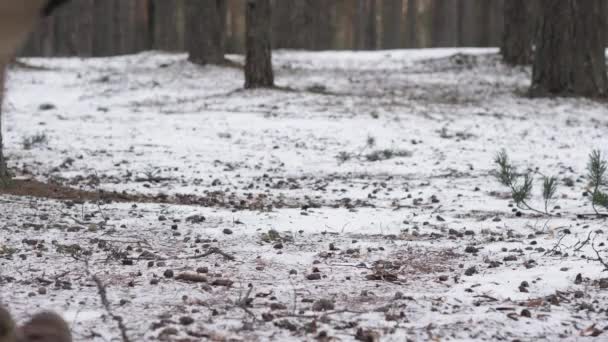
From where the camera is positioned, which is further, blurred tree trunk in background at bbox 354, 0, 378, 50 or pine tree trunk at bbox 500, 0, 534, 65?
blurred tree trunk in background at bbox 354, 0, 378, 50

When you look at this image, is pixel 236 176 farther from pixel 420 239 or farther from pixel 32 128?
pixel 32 128

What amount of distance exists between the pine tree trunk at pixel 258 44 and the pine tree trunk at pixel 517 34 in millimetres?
7273

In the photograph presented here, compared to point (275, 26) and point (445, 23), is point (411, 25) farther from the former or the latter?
point (275, 26)

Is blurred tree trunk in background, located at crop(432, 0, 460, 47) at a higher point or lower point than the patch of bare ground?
higher

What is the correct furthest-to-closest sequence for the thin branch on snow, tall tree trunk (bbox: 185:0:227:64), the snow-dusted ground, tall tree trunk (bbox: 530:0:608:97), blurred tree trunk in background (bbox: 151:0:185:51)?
blurred tree trunk in background (bbox: 151:0:185:51)
tall tree trunk (bbox: 185:0:227:64)
tall tree trunk (bbox: 530:0:608:97)
the snow-dusted ground
the thin branch on snow

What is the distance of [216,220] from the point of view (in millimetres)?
5938

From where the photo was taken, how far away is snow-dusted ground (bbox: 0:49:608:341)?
3.52m

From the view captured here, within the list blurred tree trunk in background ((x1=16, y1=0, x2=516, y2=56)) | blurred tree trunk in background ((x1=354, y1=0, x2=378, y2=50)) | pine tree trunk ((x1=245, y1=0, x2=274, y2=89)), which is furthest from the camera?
blurred tree trunk in background ((x1=354, y1=0, x2=378, y2=50))

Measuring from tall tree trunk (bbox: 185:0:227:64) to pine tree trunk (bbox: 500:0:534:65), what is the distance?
7.33 m

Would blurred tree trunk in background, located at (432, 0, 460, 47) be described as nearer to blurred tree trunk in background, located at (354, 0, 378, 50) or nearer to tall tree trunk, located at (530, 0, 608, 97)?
blurred tree trunk in background, located at (354, 0, 378, 50)

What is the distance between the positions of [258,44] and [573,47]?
19.3 feet

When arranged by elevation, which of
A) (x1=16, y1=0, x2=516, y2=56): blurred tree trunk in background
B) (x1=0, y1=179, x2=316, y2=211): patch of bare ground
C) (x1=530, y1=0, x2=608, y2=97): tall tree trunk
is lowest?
(x1=0, y1=179, x2=316, y2=211): patch of bare ground

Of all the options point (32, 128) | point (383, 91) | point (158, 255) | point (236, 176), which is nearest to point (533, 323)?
point (158, 255)

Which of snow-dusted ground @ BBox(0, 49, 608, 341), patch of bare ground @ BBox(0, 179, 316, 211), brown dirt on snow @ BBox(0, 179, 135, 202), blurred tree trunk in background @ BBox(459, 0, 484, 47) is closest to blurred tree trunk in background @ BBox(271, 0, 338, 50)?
blurred tree trunk in background @ BBox(459, 0, 484, 47)
